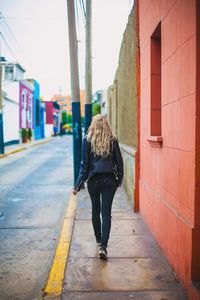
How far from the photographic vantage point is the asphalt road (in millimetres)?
4359

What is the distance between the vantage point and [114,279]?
4.29 m

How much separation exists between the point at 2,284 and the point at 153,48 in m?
4.07

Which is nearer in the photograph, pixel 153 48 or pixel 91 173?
pixel 91 173

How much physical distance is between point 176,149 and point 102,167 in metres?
0.98

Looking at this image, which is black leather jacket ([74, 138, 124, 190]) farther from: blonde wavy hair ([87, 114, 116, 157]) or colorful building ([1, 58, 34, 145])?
colorful building ([1, 58, 34, 145])

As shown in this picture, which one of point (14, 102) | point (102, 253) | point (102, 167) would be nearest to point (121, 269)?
point (102, 253)

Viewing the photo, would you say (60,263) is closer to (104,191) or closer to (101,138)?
(104,191)

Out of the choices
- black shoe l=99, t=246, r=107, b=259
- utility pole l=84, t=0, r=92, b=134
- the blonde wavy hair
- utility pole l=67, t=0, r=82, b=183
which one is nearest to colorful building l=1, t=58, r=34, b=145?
utility pole l=84, t=0, r=92, b=134

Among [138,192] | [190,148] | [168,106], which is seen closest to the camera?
[190,148]

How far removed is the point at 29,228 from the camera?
670cm

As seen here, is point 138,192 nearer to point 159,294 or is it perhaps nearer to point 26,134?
point 159,294

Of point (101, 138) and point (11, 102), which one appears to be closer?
point (101, 138)

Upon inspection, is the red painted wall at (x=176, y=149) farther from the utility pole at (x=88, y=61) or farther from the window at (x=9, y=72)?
the window at (x=9, y=72)

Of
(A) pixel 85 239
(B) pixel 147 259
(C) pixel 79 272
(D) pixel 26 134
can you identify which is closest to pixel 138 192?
(A) pixel 85 239
